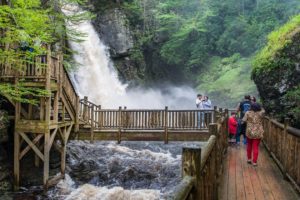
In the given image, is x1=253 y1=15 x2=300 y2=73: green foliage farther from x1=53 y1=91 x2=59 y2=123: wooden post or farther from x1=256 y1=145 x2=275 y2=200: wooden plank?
x1=53 y1=91 x2=59 y2=123: wooden post

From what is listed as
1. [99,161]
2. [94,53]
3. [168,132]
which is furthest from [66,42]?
[168,132]

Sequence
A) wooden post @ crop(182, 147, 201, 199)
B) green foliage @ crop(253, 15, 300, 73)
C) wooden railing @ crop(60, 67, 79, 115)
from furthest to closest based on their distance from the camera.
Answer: wooden railing @ crop(60, 67, 79, 115)
green foliage @ crop(253, 15, 300, 73)
wooden post @ crop(182, 147, 201, 199)

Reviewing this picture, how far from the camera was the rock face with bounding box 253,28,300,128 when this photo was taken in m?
10.2

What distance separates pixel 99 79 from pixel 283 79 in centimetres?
1709

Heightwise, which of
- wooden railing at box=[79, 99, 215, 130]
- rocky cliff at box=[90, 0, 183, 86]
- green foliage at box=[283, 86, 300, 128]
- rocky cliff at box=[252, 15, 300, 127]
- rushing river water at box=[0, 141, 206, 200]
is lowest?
rushing river water at box=[0, 141, 206, 200]

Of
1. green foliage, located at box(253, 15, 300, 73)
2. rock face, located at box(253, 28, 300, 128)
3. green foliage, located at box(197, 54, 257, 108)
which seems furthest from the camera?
green foliage, located at box(197, 54, 257, 108)

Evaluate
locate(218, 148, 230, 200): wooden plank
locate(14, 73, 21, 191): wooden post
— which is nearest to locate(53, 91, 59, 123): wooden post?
locate(14, 73, 21, 191): wooden post

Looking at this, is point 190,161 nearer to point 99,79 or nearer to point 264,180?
point 264,180

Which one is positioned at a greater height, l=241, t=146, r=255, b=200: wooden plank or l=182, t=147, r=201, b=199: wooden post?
→ l=182, t=147, r=201, b=199: wooden post

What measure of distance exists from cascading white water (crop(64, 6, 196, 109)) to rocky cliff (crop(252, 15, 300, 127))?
13539 mm

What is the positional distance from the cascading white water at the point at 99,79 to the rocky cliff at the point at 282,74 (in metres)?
13.5

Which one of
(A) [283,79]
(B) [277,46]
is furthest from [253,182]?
(B) [277,46]

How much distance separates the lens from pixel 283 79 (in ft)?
34.7

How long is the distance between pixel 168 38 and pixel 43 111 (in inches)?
875
